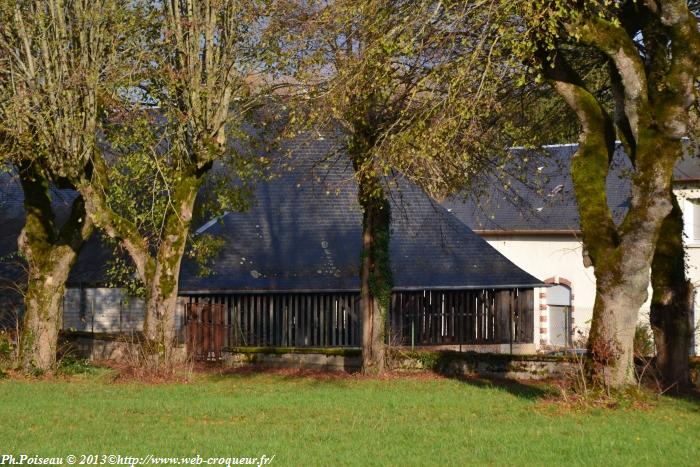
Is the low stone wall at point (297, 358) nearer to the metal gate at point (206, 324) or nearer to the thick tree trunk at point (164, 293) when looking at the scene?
the metal gate at point (206, 324)

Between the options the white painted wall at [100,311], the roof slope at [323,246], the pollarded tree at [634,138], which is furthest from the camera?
the white painted wall at [100,311]

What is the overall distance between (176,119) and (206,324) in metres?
9.55

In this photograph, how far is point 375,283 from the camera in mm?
22203

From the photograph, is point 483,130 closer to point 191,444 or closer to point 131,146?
point 131,146

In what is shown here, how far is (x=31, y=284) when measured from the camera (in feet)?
73.2

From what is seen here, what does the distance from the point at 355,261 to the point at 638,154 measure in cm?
1683

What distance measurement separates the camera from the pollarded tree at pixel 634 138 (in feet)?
48.2

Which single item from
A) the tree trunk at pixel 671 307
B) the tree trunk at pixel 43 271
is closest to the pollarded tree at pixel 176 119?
the tree trunk at pixel 43 271

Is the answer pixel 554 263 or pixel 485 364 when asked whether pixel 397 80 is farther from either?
pixel 554 263

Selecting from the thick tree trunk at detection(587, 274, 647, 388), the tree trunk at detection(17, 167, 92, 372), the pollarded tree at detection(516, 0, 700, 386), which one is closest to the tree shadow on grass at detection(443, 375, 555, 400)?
the thick tree trunk at detection(587, 274, 647, 388)

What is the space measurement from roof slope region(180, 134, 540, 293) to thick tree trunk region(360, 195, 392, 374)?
7522 mm

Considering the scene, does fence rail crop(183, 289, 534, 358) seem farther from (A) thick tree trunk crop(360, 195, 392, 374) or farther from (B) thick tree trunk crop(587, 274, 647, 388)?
(B) thick tree trunk crop(587, 274, 647, 388)

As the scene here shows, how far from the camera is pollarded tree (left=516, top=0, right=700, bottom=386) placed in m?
14.7

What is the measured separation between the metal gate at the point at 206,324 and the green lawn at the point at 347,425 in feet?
31.2
